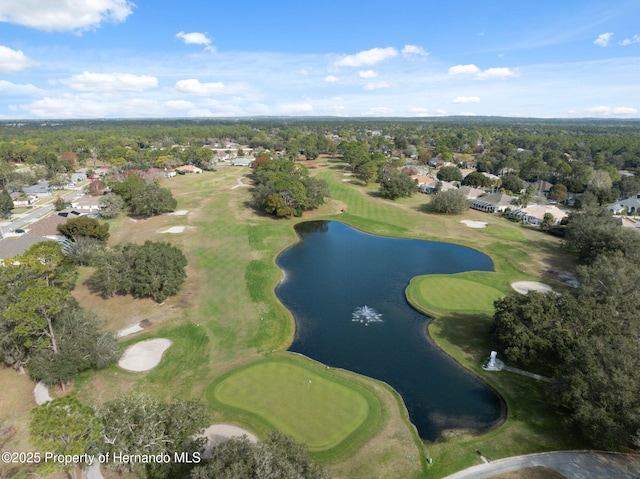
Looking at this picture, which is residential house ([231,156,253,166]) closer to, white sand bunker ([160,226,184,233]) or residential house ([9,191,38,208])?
residential house ([9,191,38,208])

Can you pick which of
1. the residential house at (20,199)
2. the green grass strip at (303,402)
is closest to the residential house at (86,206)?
the residential house at (20,199)

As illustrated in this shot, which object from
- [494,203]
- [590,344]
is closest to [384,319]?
[590,344]

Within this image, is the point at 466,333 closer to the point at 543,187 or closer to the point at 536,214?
the point at 536,214

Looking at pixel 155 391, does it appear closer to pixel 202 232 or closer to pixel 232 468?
pixel 232 468

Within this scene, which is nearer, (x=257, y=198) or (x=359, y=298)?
(x=359, y=298)

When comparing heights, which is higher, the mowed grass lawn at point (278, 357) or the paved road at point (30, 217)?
the paved road at point (30, 217)

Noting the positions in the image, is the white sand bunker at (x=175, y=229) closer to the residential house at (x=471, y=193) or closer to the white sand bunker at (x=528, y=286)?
the white sand bunker at (x=528, y=286)

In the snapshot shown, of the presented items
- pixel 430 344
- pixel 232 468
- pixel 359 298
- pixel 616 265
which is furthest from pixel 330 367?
pixel 616 265
